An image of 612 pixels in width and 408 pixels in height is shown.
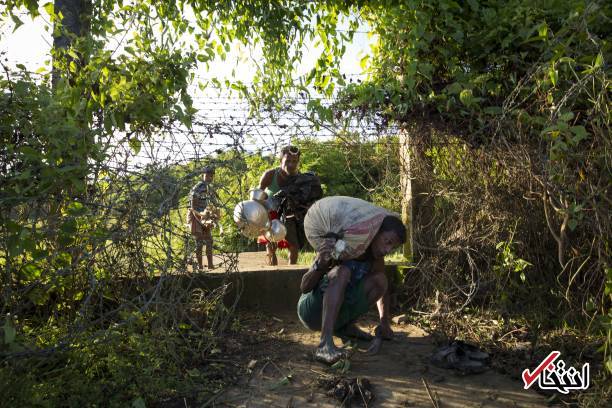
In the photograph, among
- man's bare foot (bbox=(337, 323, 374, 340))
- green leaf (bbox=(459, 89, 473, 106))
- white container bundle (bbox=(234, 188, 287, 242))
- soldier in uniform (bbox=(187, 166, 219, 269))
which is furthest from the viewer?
white container bundle (bbox=(234, 188, 287, 242))

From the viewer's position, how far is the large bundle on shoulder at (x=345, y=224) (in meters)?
4.15

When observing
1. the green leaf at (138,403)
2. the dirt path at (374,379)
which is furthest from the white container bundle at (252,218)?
the green leaf at (138,403)

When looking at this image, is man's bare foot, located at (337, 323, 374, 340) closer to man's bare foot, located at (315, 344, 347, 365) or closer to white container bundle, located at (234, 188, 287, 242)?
man's bare foot, located at (315, 344, 347, 365)

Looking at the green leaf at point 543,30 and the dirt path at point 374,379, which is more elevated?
the green leaf at point 543,30

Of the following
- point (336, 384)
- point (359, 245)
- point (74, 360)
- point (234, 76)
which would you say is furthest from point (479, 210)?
point (74, 360)

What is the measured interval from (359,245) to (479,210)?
1220 millimetres

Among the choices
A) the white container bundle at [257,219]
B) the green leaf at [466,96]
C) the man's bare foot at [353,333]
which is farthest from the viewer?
the white container bundle at [257,219]

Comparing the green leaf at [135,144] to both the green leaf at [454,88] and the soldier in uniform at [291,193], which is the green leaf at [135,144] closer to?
the green leaf at [454,88]

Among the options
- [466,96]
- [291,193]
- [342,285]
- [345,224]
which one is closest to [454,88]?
[466,96]

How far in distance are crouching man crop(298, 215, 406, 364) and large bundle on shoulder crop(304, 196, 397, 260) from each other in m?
0.07

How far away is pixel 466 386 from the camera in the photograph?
380 centimetres

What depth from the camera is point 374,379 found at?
3.88 metres

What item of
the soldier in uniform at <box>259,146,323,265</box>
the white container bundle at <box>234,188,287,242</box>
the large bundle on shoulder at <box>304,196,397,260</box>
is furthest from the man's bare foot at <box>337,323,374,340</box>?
the soldier in uniform at <box>259,146,323,265</box>

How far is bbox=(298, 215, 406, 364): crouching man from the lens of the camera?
411cm
